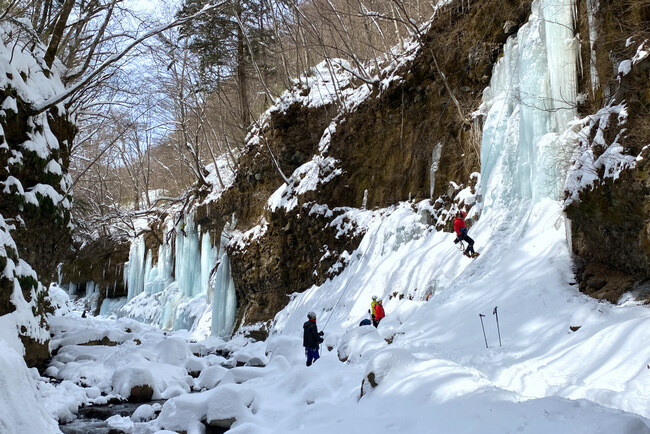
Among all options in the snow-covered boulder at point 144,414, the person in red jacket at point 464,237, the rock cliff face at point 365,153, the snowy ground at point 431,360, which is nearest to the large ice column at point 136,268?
the rock cliff face at point 365,153

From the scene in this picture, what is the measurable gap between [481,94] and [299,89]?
426 inches

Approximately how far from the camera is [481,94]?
1287 centimetres

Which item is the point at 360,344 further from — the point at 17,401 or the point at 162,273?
the point at 162,273

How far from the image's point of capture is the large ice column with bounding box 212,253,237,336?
20625 millimetres

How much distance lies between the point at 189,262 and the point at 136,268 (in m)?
6.94

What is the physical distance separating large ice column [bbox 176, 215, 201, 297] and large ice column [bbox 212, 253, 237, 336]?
469cm

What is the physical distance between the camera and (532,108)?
33.2ft

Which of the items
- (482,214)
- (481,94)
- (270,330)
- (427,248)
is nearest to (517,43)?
(481,94)

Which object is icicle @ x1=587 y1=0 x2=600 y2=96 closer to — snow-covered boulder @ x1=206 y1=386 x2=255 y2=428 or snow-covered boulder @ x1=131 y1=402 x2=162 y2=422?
snow-covered boulder @ x1=206 y1=386 x2=255 y2=428

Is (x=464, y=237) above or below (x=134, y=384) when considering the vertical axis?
above

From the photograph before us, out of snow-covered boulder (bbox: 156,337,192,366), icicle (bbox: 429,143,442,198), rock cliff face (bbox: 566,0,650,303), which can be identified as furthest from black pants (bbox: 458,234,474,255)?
snow-covered boulder (bbox: 156,337,192,366)

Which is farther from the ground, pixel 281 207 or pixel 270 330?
pixel 281 207

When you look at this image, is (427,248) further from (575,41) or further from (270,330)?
(270,330)

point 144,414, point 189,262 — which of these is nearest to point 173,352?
point 144,414
